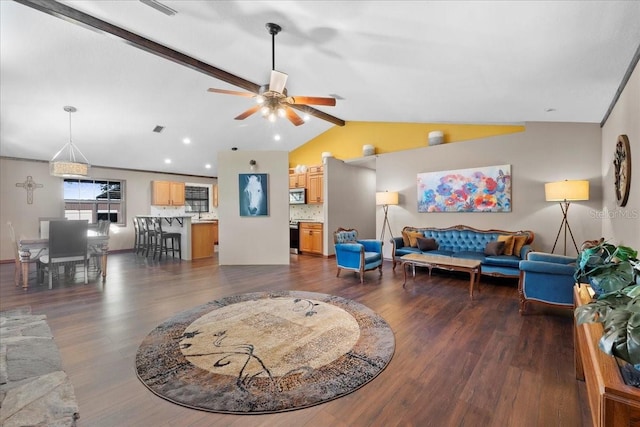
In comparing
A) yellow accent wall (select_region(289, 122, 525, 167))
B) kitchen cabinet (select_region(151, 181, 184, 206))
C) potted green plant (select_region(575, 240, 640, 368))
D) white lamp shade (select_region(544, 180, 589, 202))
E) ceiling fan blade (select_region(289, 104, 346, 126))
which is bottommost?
potted green plant (select_region(575, 240, 640, 368))

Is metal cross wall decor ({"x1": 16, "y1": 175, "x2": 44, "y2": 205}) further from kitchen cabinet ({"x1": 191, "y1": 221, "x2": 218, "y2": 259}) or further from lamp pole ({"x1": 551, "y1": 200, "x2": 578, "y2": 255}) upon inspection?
lamp pole ({"x1": 551, "y1": 200, "x2": 578, "y2": 255})

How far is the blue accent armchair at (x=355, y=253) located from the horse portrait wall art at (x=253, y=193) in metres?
1.98

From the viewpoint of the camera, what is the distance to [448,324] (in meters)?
2.93

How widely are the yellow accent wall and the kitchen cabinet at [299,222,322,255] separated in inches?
77.4

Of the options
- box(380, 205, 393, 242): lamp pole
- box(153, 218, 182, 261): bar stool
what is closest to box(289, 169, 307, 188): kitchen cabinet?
box(380, 205, 393, 242): lamp pole

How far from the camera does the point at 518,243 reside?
4652mm

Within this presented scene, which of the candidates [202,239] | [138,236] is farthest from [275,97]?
[138,236]

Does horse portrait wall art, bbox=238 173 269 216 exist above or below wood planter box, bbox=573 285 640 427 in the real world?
above

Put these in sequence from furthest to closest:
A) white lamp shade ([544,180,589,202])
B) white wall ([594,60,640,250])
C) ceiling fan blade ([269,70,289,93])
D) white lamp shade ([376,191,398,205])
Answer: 1. white lamp shade ([376,191,398,205])
2. white lamp shade ([544,180,589,202])
3. ceiling fan blade ([269,70,289,93])
4. white wall ([594,60,640,250])

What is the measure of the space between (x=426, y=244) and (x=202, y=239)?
540 cm

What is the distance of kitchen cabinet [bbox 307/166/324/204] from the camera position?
736cm

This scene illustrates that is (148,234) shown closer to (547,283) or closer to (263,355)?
(263,355)

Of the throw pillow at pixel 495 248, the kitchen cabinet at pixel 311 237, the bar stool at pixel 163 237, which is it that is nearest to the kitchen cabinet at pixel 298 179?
the kitchen cabinet at pixel 311 237

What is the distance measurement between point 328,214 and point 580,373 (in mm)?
5448
